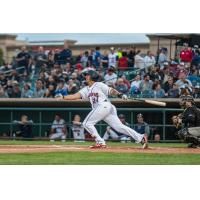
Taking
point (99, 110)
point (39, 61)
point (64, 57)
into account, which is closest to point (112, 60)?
point (64, 57)

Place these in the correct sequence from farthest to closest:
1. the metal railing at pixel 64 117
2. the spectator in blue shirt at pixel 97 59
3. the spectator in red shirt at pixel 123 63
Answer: the spectator in blue shirt at pixel 97 59, the spectator in red shirt at pixel 123 63, the metal railing at pixel 64 117

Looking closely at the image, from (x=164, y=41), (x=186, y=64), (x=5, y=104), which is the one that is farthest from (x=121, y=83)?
(x=164, y=41)

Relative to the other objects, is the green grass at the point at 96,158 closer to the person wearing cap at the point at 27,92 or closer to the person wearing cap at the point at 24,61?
the person wearing cap at the point at 27,92

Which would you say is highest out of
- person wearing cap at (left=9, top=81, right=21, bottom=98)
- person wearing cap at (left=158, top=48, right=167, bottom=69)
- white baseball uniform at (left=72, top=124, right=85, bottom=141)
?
person wearing cap at (left=158, top=48, right=167, bottom=69)

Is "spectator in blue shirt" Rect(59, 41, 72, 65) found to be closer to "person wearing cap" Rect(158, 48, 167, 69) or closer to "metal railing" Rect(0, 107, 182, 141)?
"metal railing" Rect(0, 107, 182, 141)

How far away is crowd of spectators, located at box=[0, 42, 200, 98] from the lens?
939 inches

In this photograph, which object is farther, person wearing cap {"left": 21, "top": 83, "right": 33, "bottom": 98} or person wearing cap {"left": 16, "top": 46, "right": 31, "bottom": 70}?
person wearing cap {"left": 16, "top": 46, "right": 31, "bottom": 70}

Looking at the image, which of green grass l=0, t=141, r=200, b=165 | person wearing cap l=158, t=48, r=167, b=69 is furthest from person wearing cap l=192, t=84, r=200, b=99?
green grass l=0, t=141, r=200, b=165

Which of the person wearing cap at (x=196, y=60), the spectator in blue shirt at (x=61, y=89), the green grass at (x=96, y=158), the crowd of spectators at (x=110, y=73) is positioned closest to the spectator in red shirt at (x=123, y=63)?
the crowd of spectators at (x=110, y=73)

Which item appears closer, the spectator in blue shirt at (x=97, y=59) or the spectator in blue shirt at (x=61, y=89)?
the spectator in blue shirt at (x=61, y=89)

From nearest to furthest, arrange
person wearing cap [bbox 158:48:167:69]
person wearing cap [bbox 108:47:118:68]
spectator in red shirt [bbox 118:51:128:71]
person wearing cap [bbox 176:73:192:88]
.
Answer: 1. person wearing cap [bbox 176:73:192:88]
2. person wearing cap [bbox 158:48:167:69]
3. spectator in red shirt [bbox 118:51:128:71]
4. person wearing cap [bbox 108:47:118:68]

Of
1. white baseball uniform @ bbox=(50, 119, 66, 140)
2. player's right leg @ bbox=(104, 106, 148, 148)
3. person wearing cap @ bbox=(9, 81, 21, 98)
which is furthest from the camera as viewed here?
person wearing cap @ bbox=(9, 81, 21, 98)

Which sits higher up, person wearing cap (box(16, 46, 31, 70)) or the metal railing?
person wearing cap (box(16, 46, 31, 70))

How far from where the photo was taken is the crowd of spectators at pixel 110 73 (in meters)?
23.8
